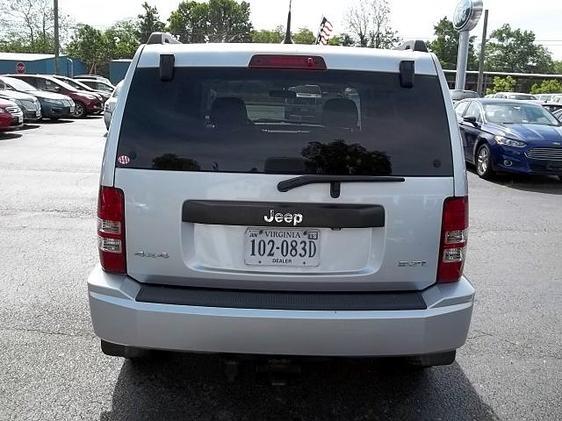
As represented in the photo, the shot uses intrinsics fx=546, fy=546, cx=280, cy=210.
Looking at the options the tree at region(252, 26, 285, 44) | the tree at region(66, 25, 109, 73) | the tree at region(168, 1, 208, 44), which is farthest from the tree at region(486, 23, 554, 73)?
the tree at region(66, 25, 109, 73)

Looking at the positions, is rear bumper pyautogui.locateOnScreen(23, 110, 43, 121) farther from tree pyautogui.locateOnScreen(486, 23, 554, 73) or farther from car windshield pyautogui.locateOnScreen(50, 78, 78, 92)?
tree pyautogui.locateOnScreen(486, 23, 554, 73)

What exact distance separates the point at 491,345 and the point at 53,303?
132 inches

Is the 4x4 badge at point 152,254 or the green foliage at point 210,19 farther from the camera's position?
the green foliage at point 210,19

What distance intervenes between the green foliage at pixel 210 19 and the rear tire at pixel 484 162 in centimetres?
9075

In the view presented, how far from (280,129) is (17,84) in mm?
21217

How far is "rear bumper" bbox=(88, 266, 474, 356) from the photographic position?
99.7 inches

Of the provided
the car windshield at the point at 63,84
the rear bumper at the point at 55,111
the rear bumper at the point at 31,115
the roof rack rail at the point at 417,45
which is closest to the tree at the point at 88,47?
the car windshield at the point at 63,84

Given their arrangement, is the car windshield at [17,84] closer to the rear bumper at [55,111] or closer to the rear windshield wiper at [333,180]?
the rear bumper at [55,111]

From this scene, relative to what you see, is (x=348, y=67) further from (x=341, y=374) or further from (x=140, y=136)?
(x=341, y=374)

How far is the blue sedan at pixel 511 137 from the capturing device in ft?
34.6

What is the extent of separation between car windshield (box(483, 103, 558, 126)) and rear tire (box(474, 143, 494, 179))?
31.1 inches

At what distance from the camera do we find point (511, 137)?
1082 cm

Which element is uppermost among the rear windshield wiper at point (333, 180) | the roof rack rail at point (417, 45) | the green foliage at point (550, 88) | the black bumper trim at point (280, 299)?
the green foliage at point (550, 88)

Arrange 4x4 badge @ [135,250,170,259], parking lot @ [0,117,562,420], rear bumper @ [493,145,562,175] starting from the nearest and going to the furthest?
4x4 badge @ [135,250,170,259]
parking lot @ [0,117,562,420]
rear bumper @ [493,145,562,175]
